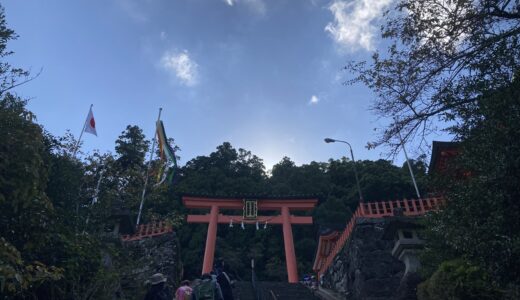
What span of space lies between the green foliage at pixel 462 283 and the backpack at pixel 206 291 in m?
4.08

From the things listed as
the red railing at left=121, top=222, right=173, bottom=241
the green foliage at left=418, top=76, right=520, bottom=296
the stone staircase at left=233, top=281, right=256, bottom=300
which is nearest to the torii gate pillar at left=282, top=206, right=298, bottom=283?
the stone staircase at left=233, top=281, right=256, bottom=300

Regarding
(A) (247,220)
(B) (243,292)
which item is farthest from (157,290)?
(A) (247,220)

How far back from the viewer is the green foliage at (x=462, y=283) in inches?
208

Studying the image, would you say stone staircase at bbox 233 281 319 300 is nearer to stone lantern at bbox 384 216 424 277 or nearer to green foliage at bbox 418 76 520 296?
stone lantern at bbox 384 216 424 277

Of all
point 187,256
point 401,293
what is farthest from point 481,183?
point 187,256

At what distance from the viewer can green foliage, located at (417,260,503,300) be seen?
5285mm

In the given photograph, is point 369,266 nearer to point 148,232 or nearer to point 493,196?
point 493,196

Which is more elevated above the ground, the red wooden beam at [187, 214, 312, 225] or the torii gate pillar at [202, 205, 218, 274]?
the red wooden beam at [187, 214, 312, 225]

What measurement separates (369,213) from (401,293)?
254 inches

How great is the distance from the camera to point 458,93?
6.51 metres

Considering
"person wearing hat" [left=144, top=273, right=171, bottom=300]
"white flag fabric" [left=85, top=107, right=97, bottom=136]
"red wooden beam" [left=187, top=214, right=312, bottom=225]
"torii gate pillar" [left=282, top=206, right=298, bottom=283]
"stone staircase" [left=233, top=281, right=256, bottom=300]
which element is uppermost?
"white flag fabric" [left=85, top=107, right=97, bottom=136]

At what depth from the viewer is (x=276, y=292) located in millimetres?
14258

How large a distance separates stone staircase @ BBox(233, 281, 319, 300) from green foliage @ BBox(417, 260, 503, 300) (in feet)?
24.2

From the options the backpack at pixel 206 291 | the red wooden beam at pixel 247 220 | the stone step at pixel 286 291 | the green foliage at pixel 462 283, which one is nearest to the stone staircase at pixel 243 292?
the stone step at pixel 286 291
